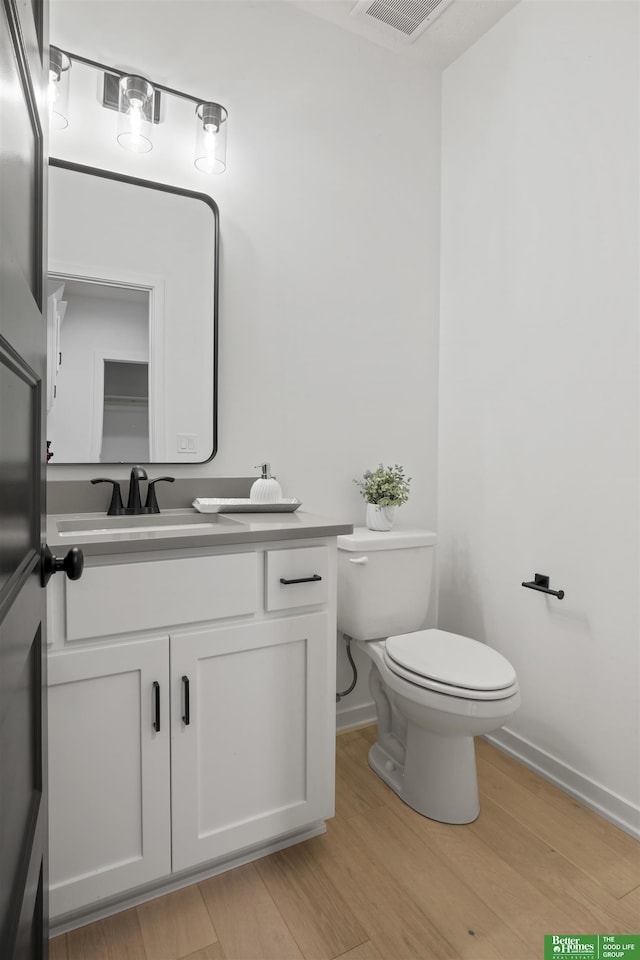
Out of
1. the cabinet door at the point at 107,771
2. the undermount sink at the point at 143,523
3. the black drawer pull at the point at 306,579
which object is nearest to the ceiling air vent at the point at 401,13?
the undermount sink at the point at 143,523

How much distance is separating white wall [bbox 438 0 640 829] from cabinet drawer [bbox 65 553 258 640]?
42.7 inches

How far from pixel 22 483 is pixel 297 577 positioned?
89 cm

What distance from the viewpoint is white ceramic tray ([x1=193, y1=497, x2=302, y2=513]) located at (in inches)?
65.1

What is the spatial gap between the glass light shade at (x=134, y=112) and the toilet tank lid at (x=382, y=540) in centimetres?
135

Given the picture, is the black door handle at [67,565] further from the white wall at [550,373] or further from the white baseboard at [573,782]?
the white baseboard at [573,782]

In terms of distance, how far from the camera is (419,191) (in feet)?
7.37

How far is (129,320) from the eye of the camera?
5.46ft

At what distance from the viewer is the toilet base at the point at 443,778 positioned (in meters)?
1.60

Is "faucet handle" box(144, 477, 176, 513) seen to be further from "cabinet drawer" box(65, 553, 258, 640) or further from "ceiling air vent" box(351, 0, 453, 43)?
"ceiling air vent" box(351, 0, 453, 43)

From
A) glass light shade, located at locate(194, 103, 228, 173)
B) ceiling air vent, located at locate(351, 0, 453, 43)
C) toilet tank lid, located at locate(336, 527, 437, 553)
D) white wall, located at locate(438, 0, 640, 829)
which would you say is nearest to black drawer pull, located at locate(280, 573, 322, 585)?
toilet tank lid, located at locate(336, 527, 437, 553)

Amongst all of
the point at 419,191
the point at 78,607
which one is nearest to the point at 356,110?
the point at 419,191

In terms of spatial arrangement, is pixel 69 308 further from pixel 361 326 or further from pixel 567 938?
pixel 567 938

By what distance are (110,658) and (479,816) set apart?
1.22 m

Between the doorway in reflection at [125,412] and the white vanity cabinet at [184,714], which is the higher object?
the doorway in reflection at [125,412]
